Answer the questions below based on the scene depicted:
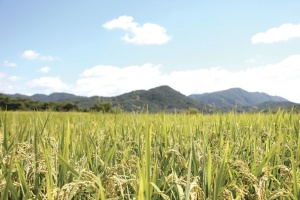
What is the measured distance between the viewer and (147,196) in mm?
1146

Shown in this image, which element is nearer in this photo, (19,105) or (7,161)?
(7,161)

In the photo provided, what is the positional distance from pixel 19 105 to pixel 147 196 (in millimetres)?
83170

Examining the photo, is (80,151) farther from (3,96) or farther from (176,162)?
(3,96)

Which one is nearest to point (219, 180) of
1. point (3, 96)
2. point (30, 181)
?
point (30, 181)

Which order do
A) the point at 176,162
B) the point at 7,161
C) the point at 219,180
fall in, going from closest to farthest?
the point at 219,180
the point at 7,161
the point at 176,162

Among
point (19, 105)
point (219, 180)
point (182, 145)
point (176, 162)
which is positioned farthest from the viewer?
point (19, 105)

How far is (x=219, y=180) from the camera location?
1329mm

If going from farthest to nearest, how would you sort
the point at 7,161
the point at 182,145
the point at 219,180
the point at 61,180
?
1. the point at 182,145
2. the point at 7,161
3. the point at 61,180
4. the point at 219,180

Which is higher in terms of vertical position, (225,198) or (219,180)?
(219,180)

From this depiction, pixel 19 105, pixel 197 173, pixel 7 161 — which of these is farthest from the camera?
pixel 19 105

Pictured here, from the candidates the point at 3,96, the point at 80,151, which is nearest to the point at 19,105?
the point at 3,96

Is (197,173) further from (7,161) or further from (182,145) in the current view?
(7,161)

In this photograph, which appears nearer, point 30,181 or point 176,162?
point 30,181

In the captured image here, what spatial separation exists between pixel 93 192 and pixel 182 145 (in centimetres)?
127
